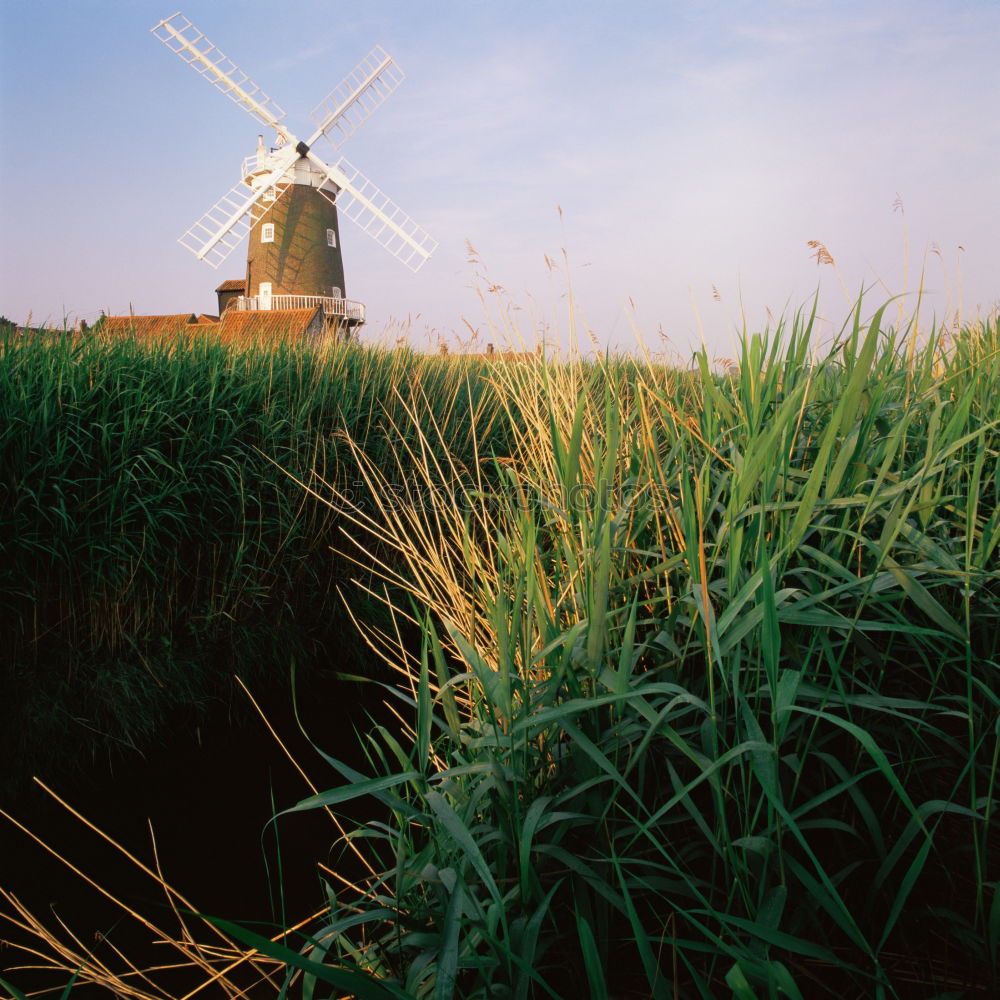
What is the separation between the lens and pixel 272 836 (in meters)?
3.17

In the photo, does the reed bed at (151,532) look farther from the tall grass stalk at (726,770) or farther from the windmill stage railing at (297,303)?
the windmill stage railing at (297,303)

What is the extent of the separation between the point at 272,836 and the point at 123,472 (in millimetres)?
1893

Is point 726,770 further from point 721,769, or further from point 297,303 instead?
point 297,303

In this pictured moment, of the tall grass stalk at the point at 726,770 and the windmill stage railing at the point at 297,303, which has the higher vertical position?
the windmill stage railing at the point at 297,303

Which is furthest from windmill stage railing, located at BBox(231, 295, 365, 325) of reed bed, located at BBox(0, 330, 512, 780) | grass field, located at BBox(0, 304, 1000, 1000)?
grass field, located at BBox(0, 304, 1000, 1000)

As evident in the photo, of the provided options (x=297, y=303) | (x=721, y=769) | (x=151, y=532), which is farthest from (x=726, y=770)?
(x=297, y=303)

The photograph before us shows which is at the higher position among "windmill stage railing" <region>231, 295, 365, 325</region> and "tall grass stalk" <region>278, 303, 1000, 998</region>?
"windmill stage railing" <region>231, 295, 365, 325</region>

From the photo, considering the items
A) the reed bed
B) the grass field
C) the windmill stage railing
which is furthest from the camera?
the windmill stage railing

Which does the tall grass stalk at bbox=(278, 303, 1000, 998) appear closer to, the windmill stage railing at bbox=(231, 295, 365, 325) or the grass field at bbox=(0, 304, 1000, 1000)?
the grass field at bbox=(0, 304, 1000, 1000)

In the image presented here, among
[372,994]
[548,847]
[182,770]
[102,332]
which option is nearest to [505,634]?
[548,847]

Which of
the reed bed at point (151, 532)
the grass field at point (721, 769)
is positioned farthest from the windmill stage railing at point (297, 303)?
the grass field at point (721, 769)

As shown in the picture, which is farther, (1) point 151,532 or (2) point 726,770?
(1) point 151,532

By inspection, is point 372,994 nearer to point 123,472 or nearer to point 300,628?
point 123,472

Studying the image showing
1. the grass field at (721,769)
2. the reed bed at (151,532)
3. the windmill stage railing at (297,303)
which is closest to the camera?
the grass field at (721,769)
